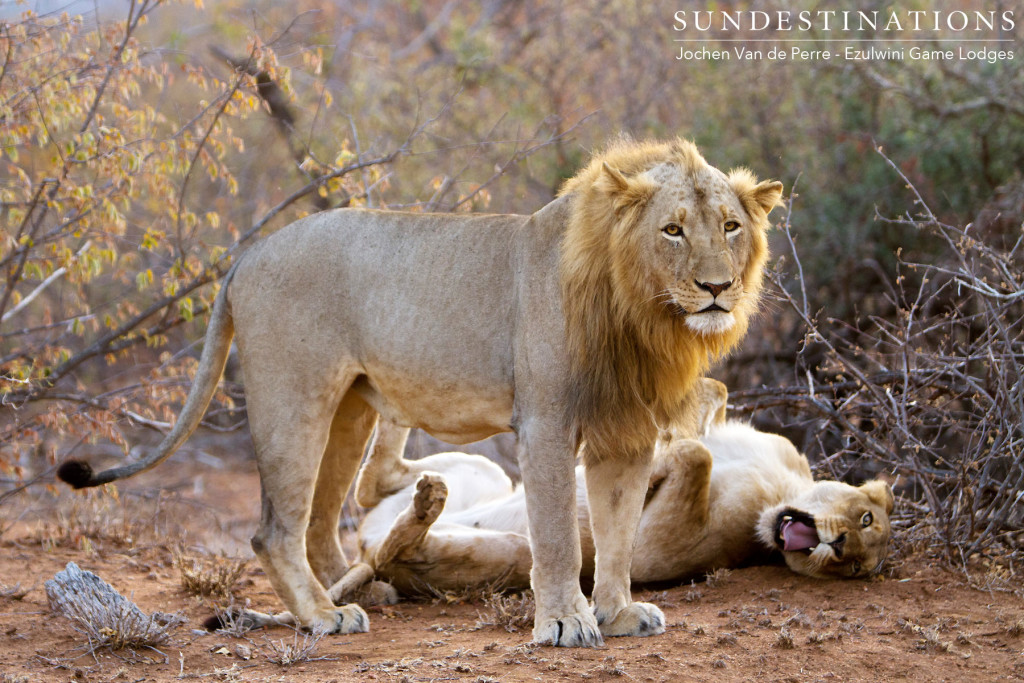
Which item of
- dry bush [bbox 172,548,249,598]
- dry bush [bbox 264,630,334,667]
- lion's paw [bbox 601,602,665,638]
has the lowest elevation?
dry bush [bbox 264,630,334,667]

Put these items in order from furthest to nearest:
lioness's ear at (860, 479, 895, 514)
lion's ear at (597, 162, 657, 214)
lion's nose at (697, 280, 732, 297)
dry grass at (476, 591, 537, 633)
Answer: lioness's ear at (860, 479, 895, 514), dry grass at (476, 591, 537, 633), lion's ear at (597, 162, 657, 214), lion's nose at (697, 280, 732, 297)

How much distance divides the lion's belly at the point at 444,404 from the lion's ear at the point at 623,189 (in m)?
0.75

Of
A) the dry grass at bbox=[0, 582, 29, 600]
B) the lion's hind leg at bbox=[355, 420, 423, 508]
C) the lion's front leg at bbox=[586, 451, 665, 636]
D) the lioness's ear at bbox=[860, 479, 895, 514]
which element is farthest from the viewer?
the lion's hind leg at bbox=[355, 420, 423, 508]

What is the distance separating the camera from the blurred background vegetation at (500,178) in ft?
16.4

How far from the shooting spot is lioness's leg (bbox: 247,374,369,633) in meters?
4.11

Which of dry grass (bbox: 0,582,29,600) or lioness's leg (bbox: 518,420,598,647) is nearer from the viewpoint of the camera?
lioness's leg (bbox: 518,420,598,647)

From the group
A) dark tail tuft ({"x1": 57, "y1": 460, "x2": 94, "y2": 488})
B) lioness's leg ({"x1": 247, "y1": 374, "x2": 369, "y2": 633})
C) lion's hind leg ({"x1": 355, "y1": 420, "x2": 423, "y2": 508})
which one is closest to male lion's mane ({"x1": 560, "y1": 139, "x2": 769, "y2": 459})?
lioness's leg ({"x1": 247, "y1": 374, "x2": 369, "y2": 633})

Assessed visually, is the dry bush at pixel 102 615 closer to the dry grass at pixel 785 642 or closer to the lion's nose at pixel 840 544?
the dry grass at pixel 785 642

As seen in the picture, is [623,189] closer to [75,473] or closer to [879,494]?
[879,494]

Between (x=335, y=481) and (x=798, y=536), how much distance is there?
2.04m

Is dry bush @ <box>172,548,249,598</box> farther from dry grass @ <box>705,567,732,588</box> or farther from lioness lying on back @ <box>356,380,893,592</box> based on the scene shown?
dry grass @ <box>705,567,732,588</box>

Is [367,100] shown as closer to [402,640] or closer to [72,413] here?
[72,413]

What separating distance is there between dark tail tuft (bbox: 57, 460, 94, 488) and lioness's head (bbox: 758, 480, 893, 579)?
2908mm

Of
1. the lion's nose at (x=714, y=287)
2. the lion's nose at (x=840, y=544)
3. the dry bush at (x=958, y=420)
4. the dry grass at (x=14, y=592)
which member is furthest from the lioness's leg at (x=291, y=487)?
the dry bush at (x=958, y=420)
